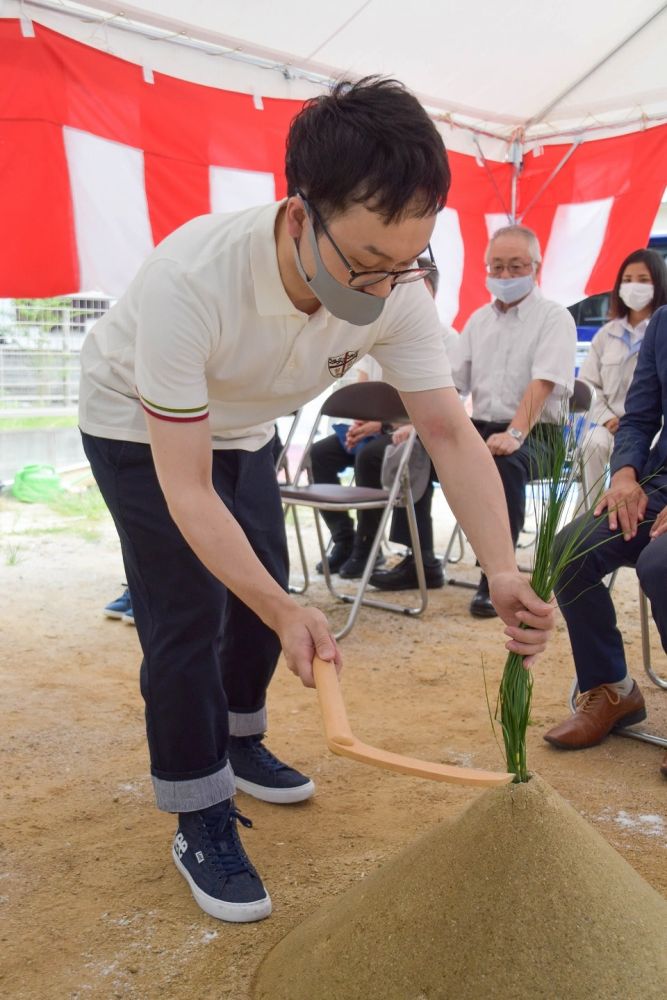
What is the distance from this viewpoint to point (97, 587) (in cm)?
462

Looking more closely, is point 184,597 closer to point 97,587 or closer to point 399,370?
point 399,370

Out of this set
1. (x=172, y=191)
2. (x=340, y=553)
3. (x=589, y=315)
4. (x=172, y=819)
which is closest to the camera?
(x=172, y=819)

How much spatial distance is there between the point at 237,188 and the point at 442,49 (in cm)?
143

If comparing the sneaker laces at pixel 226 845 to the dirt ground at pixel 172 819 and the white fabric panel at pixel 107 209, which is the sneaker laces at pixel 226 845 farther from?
the white fabric panel at pixel 107 209

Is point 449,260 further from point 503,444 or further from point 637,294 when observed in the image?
point 503,444

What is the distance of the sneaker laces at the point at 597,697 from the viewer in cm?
270

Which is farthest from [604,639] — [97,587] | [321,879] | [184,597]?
[97,587]

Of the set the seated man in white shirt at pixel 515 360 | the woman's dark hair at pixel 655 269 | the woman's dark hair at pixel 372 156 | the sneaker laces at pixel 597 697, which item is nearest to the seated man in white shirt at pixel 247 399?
the woman's dark hair at pixel 372 156

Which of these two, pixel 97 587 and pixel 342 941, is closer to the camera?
pixel 342 941

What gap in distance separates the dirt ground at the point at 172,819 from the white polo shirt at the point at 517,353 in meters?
1.10

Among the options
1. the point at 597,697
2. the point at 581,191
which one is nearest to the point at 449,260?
the point at 581,191

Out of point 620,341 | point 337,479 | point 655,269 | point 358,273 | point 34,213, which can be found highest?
point 34,213

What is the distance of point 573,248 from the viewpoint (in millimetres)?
6293

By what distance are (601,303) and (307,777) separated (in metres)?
6.58
